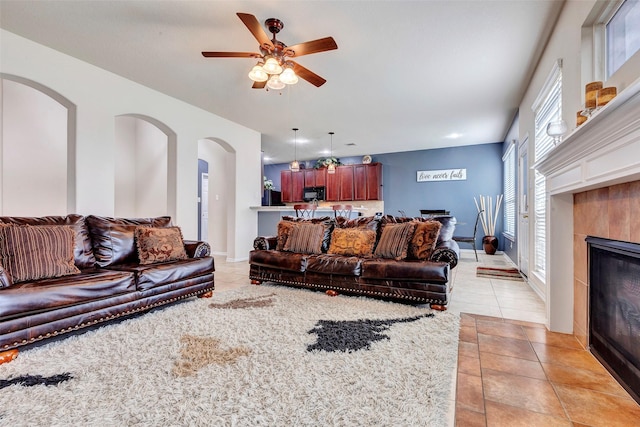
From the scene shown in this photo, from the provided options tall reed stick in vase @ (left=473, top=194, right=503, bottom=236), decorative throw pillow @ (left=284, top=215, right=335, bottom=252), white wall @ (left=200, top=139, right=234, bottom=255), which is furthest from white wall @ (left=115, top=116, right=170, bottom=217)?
tall reed stick in vase @ (left=473, top=194, right=503, bottom=236)

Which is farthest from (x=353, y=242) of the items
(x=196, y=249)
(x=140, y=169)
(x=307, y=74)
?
(x=140, y=169)

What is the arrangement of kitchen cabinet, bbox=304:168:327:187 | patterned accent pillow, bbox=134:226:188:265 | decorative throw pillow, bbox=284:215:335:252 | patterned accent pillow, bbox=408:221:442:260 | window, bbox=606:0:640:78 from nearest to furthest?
window, bbox=606:0:640:78, patterned accent pillow, bbox=134:226:188:265, patterned accent pillow, bbox=408:221:442:260, decorative throw pillow, bbox=284:215:335:252, kitchen cabinet, bbox=304:168:327:187

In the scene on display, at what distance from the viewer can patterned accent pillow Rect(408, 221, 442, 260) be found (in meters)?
3.12

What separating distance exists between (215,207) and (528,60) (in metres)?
5.80

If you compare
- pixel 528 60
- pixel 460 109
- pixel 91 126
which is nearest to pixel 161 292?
pixel 91 126

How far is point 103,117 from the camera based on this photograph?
368 centimetres

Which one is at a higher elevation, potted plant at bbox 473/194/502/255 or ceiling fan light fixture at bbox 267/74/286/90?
ceiling fan light fixture at bbox 267/74/286/90

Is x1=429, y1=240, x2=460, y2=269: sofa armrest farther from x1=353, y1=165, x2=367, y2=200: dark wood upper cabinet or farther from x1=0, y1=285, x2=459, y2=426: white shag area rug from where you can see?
x1=353, y1=165, x2=367, y2=200: dark wood upper cabinet

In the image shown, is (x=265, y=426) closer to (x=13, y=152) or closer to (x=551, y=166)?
(x=551, y=166)

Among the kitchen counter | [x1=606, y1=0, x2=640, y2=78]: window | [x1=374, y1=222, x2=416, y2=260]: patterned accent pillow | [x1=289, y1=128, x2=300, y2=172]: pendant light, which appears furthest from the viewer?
[x1=289, y1=128, x2=300, y2=172]: pendant light

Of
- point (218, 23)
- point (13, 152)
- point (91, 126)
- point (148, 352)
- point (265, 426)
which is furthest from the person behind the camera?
point (13, 152)

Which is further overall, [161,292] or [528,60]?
[528,60]

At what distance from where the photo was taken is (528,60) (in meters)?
3.33

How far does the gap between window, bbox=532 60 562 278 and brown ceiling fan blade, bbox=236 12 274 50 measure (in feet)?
8.49
